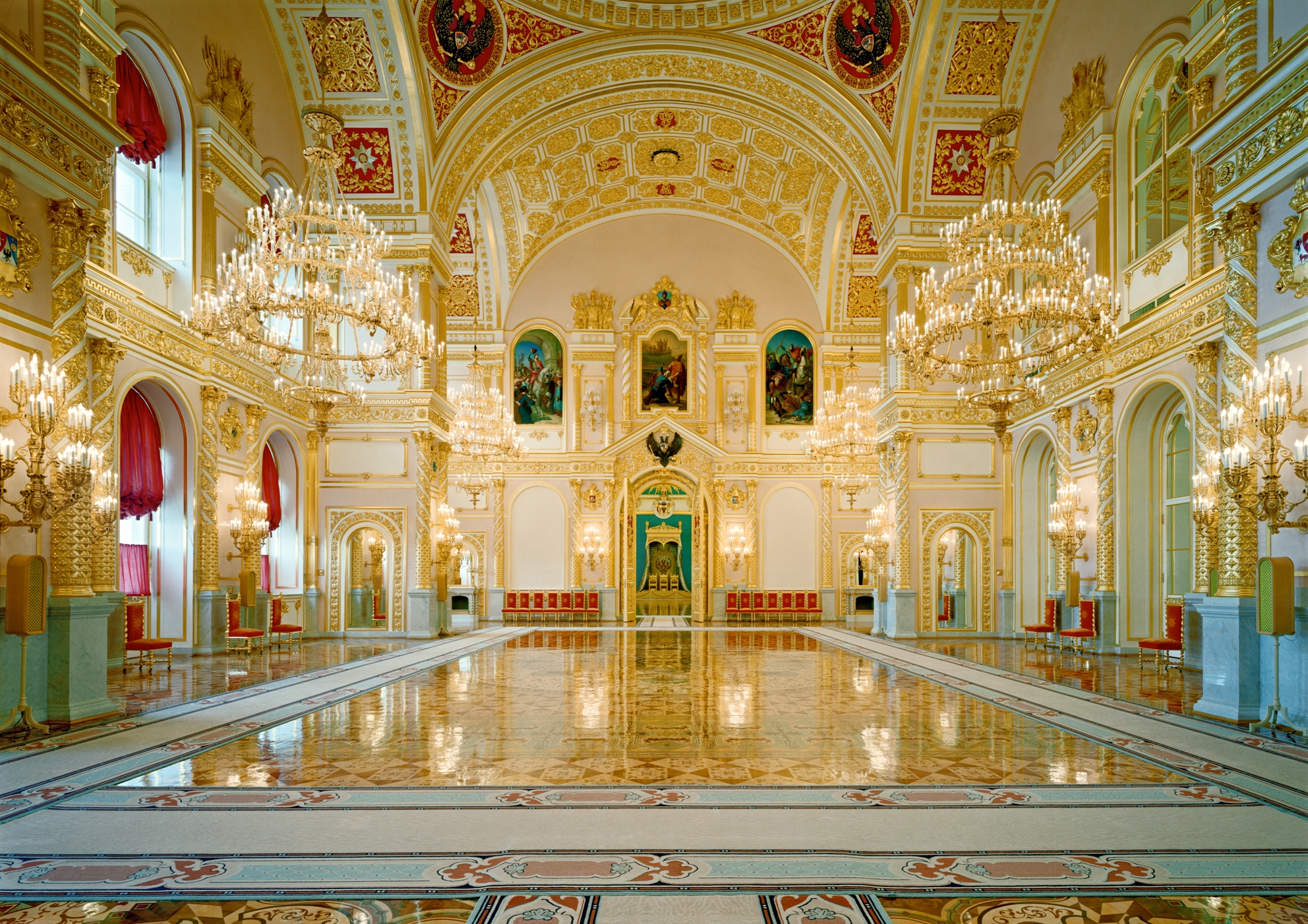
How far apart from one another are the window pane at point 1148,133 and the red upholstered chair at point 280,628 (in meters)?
14.9

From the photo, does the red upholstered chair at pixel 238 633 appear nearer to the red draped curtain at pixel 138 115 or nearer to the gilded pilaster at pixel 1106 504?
the red draped curtain at pixel 138 115

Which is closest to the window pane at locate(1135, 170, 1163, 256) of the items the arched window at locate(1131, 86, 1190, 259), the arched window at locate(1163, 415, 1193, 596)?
the arched window at locate(1131, 86, 1190, 259)

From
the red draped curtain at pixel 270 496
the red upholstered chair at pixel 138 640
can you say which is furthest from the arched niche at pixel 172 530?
the red draped curtain at pixel 270 496

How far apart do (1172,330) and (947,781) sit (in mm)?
8878

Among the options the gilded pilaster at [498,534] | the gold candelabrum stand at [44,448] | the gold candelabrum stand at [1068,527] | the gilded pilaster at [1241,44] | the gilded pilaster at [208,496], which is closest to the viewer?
the gold candelabrum stand at [44,448]

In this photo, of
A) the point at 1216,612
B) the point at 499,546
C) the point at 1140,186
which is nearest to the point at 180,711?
the point at 1216,612

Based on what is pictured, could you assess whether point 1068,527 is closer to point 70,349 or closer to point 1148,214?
point 1148,214

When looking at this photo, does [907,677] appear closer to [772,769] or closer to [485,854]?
[772,769]

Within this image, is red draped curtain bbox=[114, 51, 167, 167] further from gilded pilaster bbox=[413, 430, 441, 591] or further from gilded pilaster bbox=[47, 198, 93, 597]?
gilded pilaster bbox=[413, 430, 441, 591]

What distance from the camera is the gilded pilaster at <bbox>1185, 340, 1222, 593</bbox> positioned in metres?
9.98

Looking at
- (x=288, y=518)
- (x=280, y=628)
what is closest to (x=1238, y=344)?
(x=280, y=628)

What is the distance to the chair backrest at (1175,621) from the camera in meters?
11.4

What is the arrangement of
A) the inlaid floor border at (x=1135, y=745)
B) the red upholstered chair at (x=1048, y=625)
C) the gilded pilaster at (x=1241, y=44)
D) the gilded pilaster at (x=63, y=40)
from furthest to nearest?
the red upholstered chair at (x=1048, y=625)
the gilded pilaster at (x=1241, y=44)
the gilded pilaster at (x=63, y=40)
the inlaid floor border at (x=1135, y=745)

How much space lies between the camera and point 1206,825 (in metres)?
4.55
